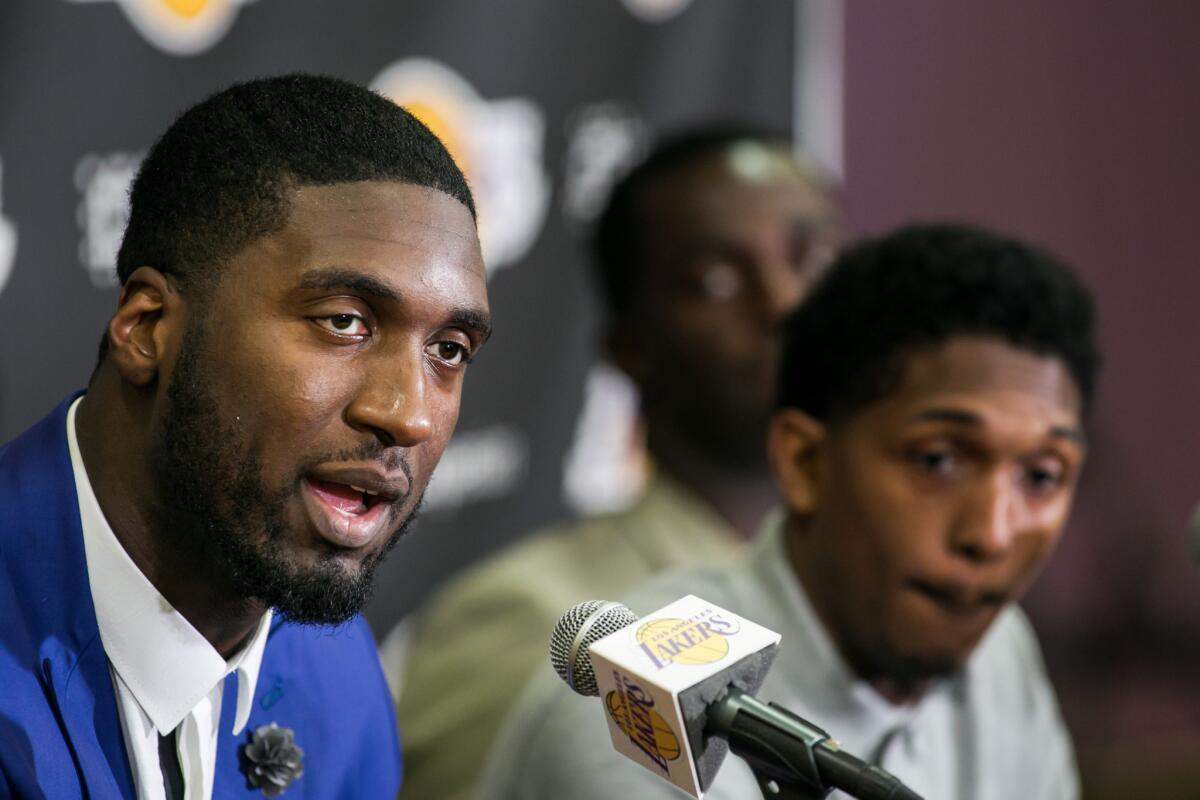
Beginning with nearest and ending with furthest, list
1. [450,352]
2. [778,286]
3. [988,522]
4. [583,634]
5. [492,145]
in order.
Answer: [583,634] < [450,352] < [988,522] < [778,286] < [492,145]

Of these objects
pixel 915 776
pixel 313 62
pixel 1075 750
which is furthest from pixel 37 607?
pixel 1075 750

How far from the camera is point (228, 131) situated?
134 centimetres

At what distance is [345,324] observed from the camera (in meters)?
1.27

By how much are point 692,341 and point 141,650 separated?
1.82 m

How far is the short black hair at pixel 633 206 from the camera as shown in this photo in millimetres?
3166

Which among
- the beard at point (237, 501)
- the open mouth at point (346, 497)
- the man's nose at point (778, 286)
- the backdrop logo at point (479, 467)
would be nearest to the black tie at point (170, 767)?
the beard at point (237, 501)

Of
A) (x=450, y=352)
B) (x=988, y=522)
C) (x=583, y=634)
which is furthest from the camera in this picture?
(x=988, y=522)

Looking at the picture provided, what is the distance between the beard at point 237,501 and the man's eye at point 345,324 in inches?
3.8

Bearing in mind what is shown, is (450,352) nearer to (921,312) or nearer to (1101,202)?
(921,312)

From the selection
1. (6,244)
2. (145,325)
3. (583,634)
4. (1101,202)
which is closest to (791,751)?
(583,634)

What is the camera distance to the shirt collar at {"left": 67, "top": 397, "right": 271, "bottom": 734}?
1326mm

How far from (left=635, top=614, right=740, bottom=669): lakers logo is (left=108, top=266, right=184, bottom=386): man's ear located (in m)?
0.47

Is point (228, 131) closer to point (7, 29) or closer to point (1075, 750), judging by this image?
point (7, 29)

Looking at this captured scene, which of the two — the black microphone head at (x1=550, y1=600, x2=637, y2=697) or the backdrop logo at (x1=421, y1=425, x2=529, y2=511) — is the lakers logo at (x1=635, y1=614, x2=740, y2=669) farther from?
the backdrop logo at (x1=421, y1=425, x2=529, y2=511)
